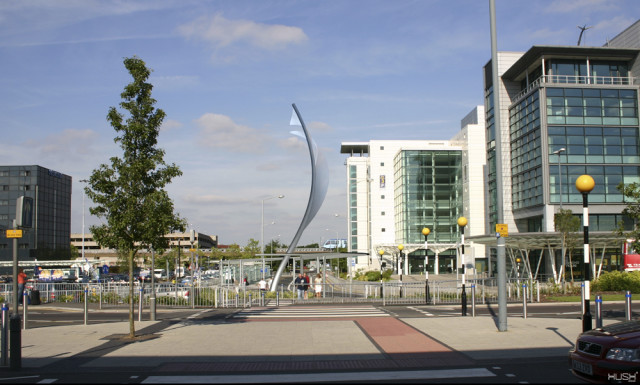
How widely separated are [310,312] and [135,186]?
1060 centimetres

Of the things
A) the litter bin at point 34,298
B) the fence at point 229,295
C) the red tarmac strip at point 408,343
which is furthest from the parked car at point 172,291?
the red tarmac strip at point 408,343

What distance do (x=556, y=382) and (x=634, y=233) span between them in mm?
12013

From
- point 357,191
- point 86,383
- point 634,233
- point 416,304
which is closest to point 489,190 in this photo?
point 357,191

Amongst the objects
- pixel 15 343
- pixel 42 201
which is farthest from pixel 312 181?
pixel 42 201

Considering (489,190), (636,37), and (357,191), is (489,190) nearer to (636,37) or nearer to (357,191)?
(636,37)

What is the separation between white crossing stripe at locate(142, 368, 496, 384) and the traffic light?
18.1 ft

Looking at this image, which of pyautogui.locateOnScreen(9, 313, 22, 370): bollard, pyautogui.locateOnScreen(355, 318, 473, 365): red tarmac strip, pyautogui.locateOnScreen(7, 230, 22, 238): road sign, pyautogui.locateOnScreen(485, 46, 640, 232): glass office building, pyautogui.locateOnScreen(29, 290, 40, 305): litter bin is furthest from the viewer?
pyautogui.locateOnScreen(485, 46, 640, 232): glass office building

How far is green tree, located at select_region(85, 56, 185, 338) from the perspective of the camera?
14.3 meters

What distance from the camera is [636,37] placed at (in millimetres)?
52750

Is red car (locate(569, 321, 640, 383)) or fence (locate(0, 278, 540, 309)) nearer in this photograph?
red car (locate(569, 321, 640, 383))

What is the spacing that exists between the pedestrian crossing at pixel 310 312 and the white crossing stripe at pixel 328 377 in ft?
35.1

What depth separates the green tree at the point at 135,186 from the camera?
46.8ft

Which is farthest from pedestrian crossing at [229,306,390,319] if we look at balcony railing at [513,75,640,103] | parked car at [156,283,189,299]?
balcony railing at [513,75,640,103]

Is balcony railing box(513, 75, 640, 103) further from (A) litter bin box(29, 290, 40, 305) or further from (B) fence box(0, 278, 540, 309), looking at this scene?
(A) litter bin box(29, 290, 40, 305)
